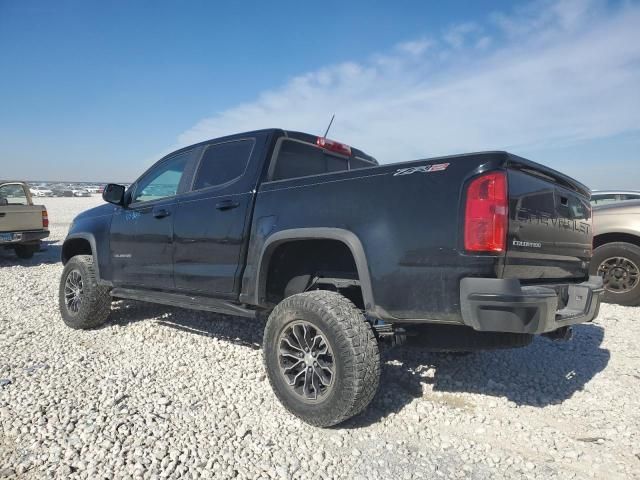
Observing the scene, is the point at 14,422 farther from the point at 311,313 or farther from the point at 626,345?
the point at 626,345

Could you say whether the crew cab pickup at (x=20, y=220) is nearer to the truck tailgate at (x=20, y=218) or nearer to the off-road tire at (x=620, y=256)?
the truck tailgate at (x=20, y=218)

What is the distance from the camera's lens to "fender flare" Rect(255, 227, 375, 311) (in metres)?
2.61

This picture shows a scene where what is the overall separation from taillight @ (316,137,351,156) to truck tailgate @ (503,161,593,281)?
1.83 m

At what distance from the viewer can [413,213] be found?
2.42 m

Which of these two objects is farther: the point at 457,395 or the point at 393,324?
the point at 457,395

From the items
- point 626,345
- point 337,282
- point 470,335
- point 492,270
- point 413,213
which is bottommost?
point 626,345

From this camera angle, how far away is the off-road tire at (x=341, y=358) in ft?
8.47

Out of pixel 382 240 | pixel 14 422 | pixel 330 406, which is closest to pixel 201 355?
pixel 14 422

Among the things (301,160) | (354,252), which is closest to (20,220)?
(301,160)

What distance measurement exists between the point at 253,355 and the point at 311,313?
150 cm

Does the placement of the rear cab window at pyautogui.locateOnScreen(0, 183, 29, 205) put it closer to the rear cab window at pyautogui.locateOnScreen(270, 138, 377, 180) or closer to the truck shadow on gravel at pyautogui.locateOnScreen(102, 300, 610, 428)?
the truck shadow on gravel at pyautogui.locateOnScreen(102, 300, 610, 428)

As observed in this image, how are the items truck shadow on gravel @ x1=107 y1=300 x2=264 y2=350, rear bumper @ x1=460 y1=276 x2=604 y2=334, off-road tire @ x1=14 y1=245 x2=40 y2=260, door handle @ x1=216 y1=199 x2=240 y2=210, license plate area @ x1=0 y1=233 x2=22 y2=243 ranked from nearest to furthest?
rear bumper @ x1=460 y1=276 x2=604 y2=334 < door handle @ x1=216 y1=199 x2=240 y2=210 < truck shadow on gravel @ x1=107 y1=300 x2=264 y2=350 < license plate area @ x1=0 y1=233 x2=22 y2=243 < off-road tire @ x1=14 y1=245 x2=40 y2=260

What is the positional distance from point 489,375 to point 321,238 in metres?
2.06

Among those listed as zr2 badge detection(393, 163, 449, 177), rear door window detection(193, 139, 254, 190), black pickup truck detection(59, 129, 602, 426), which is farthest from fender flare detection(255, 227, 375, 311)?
rear door window detection(193, 139, 254, 190)
